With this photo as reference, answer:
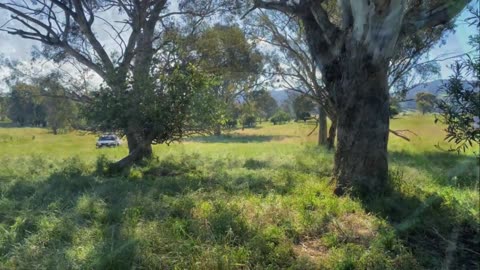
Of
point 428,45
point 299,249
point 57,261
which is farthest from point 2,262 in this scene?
point 428,45

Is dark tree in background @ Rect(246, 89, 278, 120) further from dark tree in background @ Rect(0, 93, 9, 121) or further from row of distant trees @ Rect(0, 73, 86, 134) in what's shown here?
dark tree in background @ Rect(0, 93, 9, 121)

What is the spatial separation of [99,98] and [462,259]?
9.13 meters

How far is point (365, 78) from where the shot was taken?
6.37 metres

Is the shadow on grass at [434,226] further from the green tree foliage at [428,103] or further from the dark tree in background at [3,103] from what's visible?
the dark tree in background at [3,103]

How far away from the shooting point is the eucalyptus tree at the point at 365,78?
20.0 feet

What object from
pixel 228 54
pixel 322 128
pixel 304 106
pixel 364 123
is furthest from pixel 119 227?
pixel 304 106

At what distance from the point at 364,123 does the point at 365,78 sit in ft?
2.50

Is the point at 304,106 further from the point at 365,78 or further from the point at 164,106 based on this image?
the point at 365,78

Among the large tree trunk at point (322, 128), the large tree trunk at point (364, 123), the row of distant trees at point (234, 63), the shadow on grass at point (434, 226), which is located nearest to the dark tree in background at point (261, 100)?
the large tree trunk at point (322, 128)

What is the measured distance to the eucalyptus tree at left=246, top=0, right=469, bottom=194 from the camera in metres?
6.10

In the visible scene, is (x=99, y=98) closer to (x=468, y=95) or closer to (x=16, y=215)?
(x=16, y=215)

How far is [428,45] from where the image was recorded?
54.6ft

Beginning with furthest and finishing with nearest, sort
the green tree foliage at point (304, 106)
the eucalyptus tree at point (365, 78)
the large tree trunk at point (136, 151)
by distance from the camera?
the green tree foliage at point (304, 106), the large tree trunk at point (136, 151), the eucalyptus tree at point (365, 78)

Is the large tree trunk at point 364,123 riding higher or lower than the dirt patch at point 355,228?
higher
